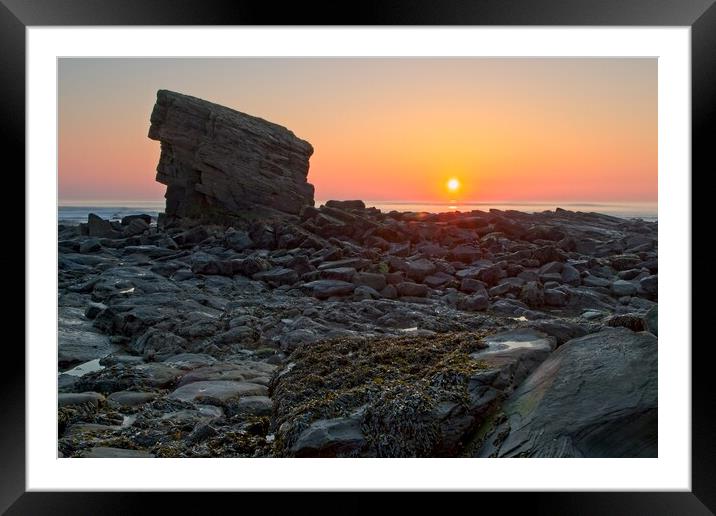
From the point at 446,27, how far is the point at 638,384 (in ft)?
12.0

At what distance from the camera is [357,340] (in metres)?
9.73

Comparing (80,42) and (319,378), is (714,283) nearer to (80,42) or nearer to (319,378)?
(319,378)

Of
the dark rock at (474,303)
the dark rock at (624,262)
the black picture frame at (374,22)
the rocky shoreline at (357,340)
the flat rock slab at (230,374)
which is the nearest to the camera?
the black picture frame at (374,22)

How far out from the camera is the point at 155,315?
15180mm

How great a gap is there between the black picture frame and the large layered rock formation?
88.5ft

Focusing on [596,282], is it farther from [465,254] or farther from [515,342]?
[515,342]

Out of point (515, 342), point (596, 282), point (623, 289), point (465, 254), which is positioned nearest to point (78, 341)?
point (515, 342)

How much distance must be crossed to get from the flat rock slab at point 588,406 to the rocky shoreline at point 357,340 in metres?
0.02

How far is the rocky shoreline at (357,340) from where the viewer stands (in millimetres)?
6691

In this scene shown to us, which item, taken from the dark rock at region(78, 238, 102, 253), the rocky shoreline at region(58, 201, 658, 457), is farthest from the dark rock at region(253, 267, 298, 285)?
the dark rock at region(78, 238, 102, 253)

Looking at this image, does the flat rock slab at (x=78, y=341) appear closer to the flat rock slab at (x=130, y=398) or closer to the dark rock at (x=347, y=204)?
the flat rock slab at (x=130, y=398)

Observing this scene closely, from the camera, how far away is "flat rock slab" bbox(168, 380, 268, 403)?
9423 mm

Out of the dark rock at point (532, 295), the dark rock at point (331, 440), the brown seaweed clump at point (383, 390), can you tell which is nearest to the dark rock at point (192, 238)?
the dark rock at point (532, 295)

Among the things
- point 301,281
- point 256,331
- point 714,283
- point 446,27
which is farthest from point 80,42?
point 301,281
